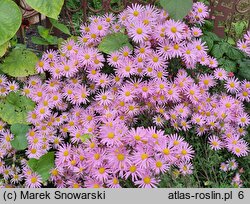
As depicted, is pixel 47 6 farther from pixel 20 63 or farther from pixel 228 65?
pixel 228 65

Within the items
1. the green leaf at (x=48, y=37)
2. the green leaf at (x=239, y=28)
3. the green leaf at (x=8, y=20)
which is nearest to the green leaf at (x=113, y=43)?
the green leaf at (x=48, y=37)

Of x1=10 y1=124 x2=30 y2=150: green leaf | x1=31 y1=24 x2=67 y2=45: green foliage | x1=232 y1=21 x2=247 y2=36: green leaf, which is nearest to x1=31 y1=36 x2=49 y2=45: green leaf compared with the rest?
x1=31 y1=24 x2=67 y2=45: green foliage

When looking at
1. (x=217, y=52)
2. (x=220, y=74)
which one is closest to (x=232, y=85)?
(x=220, y=74)

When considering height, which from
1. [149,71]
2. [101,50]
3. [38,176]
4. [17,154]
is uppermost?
[101,50]

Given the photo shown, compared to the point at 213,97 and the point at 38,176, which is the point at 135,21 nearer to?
the point at 213,97

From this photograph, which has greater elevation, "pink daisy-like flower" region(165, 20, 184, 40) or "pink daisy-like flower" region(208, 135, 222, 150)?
"pink daisy-like flower" region(165, 20, 184, 40)

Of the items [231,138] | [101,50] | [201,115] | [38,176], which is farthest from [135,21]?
[38,176]

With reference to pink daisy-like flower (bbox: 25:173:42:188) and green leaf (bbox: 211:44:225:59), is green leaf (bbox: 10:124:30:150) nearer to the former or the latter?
pink daisy-like flower (bbox: 25:173:42:188)
